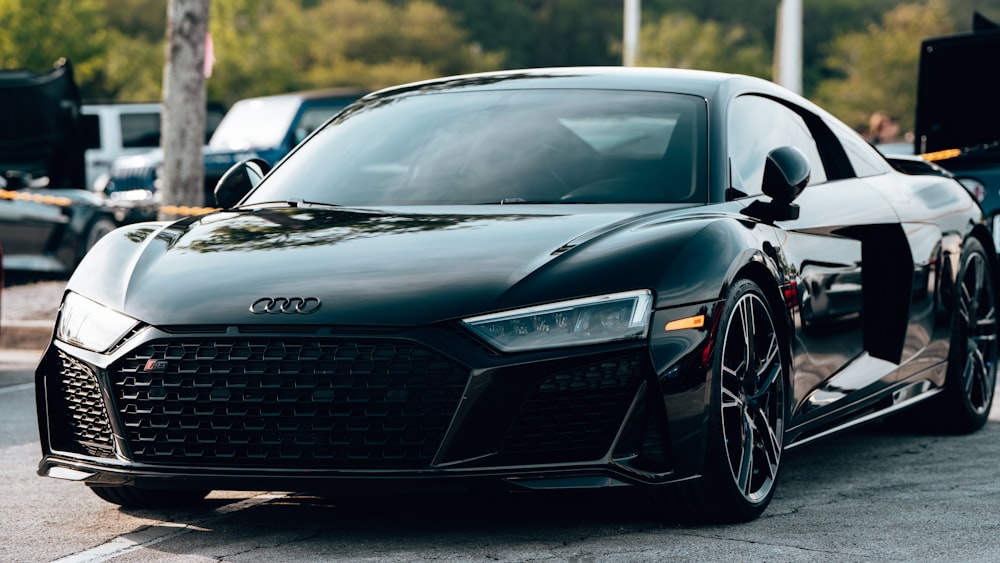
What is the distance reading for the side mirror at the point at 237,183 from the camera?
629 cm

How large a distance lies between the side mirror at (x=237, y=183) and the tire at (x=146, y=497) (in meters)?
1.20

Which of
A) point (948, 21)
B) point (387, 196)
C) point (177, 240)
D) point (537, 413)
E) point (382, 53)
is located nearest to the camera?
point (537, 413)

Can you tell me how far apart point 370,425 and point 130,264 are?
1.04 meters

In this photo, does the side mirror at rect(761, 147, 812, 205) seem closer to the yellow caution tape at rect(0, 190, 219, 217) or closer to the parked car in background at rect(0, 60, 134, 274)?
the yellow caution tape at rect(0, 190, 219, 217)

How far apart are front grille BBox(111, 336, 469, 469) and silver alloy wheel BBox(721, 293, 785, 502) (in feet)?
3.09

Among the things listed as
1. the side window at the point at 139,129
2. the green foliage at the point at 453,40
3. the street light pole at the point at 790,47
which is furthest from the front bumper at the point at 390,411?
the green foliage at the point at 453,40

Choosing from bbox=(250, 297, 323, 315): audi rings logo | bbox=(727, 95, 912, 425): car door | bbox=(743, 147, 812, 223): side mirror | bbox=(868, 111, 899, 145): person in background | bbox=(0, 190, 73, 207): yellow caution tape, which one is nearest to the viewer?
bbox=(250, 297, 323, 315): audi rings logo

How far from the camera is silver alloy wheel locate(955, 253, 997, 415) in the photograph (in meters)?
7.32

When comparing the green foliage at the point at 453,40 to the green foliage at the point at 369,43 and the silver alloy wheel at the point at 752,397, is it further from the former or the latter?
the silver alloy wheel at the point at 752,397

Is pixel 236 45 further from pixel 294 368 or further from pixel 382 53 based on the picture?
pixel 294 368

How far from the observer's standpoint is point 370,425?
455cm

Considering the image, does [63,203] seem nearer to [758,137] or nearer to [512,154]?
[512,154]

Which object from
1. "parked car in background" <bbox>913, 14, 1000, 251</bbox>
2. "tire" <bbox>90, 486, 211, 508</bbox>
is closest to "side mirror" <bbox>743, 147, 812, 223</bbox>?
"tire" <bbox>90, 486, 211, 508</bbox>

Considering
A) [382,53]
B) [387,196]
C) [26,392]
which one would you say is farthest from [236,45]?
[387,196]
